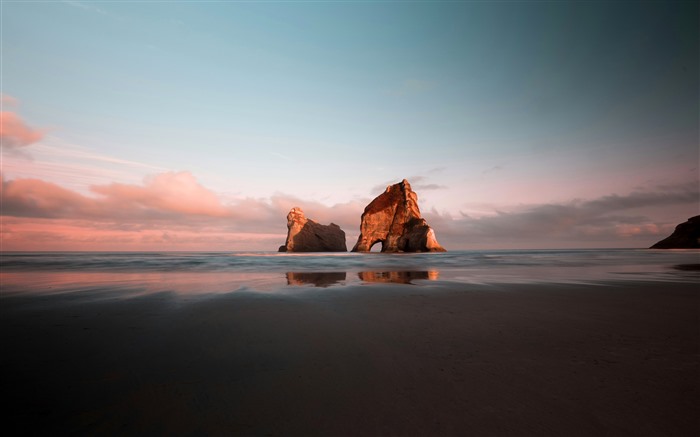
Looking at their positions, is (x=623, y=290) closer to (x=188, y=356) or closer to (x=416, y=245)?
(x=188, y=356)

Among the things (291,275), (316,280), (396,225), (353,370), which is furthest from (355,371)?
(396,225)

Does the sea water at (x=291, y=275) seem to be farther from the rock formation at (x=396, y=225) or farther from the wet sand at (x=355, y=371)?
the rock formation at (x=396, y=225)

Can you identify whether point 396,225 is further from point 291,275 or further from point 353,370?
point 353,370

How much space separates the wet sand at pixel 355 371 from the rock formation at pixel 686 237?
8377cm

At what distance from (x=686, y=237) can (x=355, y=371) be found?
9222cm

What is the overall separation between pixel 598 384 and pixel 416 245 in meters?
63.0

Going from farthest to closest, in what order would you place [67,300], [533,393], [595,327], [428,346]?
→ 1. [67,300]
2. [595,327]
3. [428,346]
4. [533,393]

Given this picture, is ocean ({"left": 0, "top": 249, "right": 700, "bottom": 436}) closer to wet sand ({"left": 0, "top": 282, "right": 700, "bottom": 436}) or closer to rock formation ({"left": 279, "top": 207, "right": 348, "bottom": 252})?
wet sand ({"left": 0, "top": 282, "right": 700, "bottom": 436})

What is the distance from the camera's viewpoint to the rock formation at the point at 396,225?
210 ft

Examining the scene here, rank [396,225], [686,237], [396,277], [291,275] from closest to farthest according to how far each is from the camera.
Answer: [396,277]
[291,275]
[686,237]
[396,225]

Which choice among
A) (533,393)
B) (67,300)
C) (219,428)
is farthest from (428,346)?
(67,300)

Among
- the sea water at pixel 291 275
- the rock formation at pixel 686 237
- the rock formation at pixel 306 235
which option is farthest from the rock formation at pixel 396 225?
the rock formation at pixel 686 237

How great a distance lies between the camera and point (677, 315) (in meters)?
5.34

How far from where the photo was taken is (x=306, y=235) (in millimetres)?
80188
